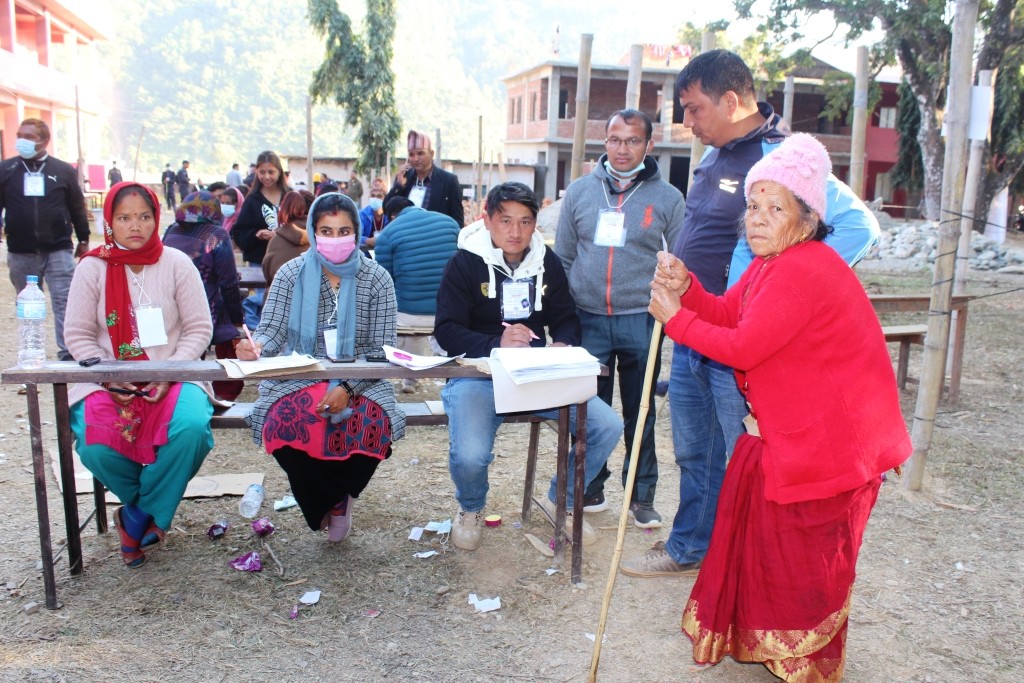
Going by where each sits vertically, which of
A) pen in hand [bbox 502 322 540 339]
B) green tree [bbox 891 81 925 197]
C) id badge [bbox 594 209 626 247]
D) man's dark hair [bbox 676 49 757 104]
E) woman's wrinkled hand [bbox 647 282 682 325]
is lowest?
pen in hand [bbox 502 322 540 339]

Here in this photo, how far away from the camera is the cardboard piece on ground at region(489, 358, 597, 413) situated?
3.20 m

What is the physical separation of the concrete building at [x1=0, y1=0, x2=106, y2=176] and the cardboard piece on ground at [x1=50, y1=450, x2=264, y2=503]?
22.3 metres

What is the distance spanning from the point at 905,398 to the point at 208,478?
554 cm

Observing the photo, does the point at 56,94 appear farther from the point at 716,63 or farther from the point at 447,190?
the point at 716,63

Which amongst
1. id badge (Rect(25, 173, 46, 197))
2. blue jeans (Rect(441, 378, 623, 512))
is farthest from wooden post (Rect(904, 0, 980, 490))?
id badge (Rect(25, 173, 46, 197))

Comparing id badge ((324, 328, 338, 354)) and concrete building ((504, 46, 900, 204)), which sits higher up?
concrete building ((504, 46, 900, 204))

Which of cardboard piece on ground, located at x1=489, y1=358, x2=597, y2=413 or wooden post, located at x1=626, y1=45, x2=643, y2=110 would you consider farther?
wooden post, located at x1=626, y1=45, x2=643, y2=110

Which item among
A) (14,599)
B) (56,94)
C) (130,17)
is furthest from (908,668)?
(130,17)

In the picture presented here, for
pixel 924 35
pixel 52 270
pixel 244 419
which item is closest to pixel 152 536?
pixel 244 419

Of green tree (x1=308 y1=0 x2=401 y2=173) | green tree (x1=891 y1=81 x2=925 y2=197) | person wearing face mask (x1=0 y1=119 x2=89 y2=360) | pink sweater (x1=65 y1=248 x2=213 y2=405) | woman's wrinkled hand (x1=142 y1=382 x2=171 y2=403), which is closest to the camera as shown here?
woman's wrinkled hand (x1=142 y1=382 x2=171 y2=403)

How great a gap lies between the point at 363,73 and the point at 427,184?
2202 cm

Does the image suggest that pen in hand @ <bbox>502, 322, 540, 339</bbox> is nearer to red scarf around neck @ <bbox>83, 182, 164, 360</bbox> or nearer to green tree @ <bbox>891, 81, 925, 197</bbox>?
red scarf around neck @ <bbox>83, 182, 164, 360</bbox>

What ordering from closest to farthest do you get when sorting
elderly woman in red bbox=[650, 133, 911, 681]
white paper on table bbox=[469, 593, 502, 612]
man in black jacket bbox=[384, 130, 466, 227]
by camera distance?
1. elderly woman in red bbox=[650, 133, 911, 681]
2. white paper on table bbox=[469, 593, 502, 612]
3. man in black jacket bbox=[384, 130, 466, 227]

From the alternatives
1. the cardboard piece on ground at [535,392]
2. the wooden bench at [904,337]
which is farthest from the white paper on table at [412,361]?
the wooden bench at [904,337]
